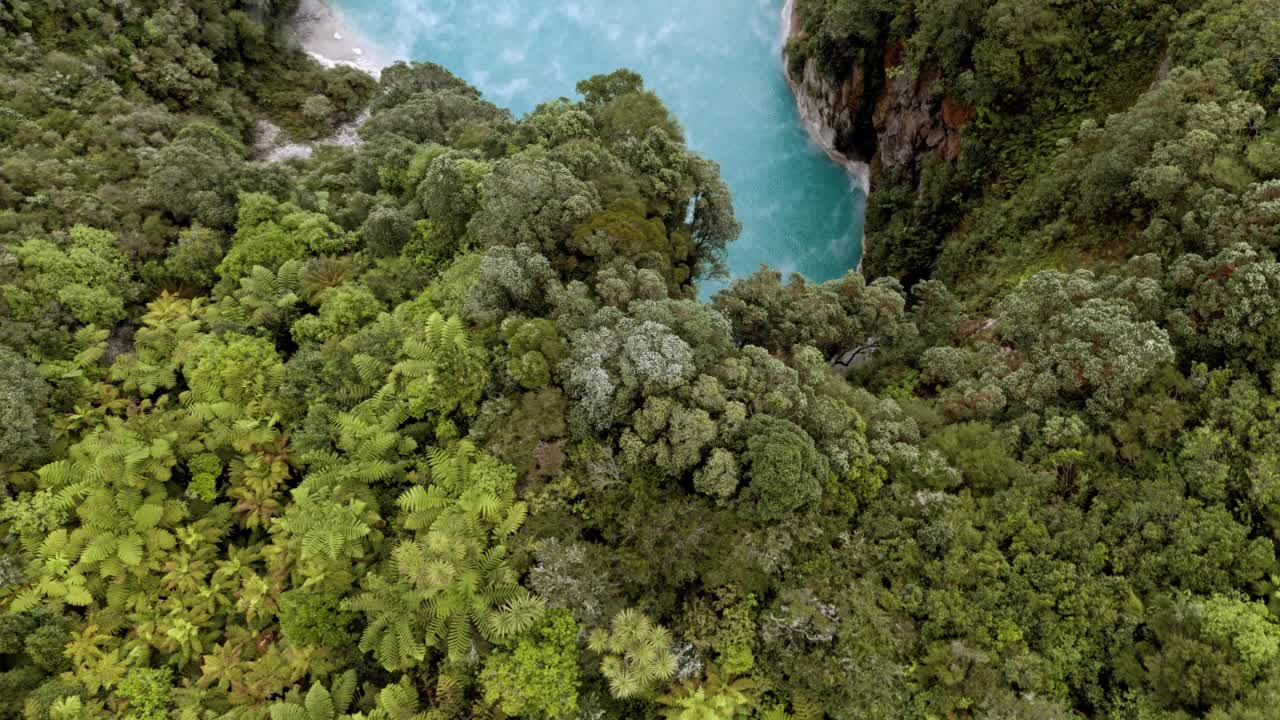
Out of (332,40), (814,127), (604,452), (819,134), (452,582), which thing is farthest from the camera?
(332,40)

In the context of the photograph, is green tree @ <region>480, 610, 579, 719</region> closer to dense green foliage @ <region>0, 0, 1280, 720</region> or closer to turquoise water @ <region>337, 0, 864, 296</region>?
dense green foliage @ <region>0, 0, 1280, 720</region>

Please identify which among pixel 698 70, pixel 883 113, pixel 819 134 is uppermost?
pixel 698 70

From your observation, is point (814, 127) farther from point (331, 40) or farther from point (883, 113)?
point (331, 40)

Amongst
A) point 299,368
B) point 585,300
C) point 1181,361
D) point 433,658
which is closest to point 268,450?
point 299,368

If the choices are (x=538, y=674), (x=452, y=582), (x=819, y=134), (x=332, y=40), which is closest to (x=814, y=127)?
(x=819, y=134)

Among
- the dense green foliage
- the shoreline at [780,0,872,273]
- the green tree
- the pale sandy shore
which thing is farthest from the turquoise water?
the green tree
